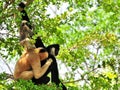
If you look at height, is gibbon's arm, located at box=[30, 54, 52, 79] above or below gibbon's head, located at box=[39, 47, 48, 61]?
below

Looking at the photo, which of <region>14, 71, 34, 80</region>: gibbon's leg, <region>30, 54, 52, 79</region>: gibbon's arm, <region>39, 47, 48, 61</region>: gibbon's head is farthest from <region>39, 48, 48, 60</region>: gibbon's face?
<region>14, 71, 34, 80</region>: gibbon's leg

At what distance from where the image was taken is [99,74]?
4.14 metres

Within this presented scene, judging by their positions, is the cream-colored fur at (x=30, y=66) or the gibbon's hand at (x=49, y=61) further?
the gibbon's hand at (x=49, y=61)

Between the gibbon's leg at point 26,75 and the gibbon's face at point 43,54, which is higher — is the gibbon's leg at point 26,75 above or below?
below

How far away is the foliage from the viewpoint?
374 cm

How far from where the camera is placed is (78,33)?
214 inches

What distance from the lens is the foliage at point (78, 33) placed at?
3741mm

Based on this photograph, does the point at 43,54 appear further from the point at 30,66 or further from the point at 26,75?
the point at 26,75

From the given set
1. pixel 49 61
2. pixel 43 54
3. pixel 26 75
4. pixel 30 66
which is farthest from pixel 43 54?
pixel 26 75

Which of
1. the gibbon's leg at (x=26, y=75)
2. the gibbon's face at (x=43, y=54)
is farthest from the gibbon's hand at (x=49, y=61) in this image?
the gibbon's leg at (x=26, y=75)

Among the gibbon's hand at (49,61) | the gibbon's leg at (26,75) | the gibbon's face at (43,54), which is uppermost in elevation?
the gibbon's face at (43,54)

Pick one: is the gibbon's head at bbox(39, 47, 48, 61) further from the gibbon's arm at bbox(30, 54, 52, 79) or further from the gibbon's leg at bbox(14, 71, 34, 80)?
the gibbon's leg at bbox(14, 71, 34, 80)

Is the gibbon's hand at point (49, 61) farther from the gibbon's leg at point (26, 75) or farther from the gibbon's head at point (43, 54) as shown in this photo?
the gibbon's leg at point (26, 75)

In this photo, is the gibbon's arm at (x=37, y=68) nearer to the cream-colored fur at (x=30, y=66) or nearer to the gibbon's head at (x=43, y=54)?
the cream-colored fur at (x=30, y=66)
